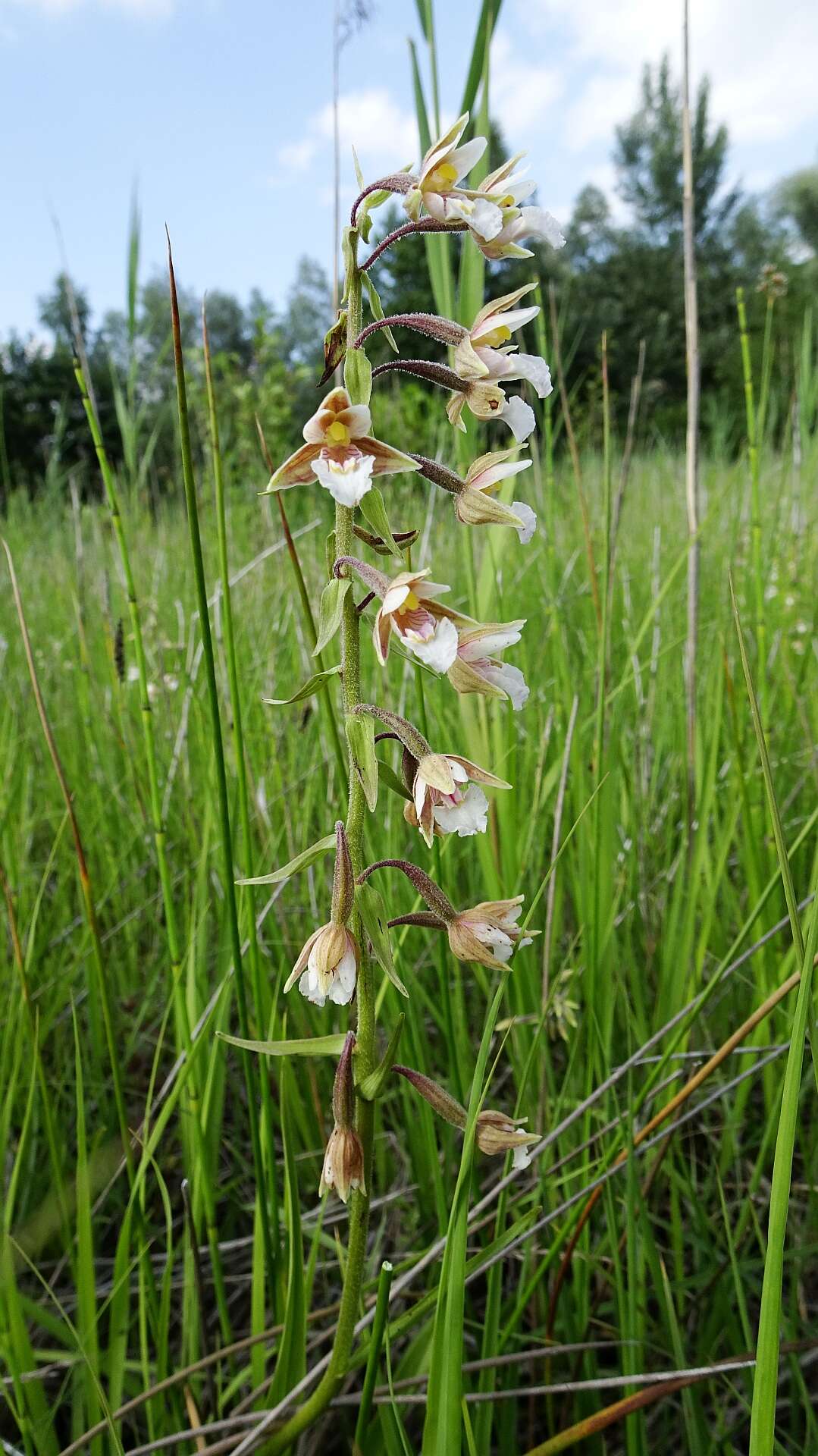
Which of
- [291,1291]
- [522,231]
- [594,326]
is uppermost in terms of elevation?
[594,326]

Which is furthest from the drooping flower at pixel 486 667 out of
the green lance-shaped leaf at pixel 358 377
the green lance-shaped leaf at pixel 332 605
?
the green lance-shaped leaf at pixel 358 377

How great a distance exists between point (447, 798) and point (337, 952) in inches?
6.1

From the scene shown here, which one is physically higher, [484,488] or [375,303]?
[375,303]

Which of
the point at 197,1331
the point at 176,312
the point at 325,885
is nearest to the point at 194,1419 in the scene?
the point at 197,1331

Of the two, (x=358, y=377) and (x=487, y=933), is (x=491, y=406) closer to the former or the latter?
(x=358, y=377)

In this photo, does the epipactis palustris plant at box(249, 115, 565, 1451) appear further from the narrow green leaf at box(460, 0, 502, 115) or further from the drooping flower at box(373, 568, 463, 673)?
the narrow green leaf at box(460, 0, 502, 115)

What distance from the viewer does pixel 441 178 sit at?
2.48ft

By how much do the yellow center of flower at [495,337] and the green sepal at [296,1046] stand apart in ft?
2.03

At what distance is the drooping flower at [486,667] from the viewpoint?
0.76 m

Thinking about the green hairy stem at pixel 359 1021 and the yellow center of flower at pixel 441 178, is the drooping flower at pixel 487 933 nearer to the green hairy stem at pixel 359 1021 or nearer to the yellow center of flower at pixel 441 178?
the green hairy stem at pixel 359 1021

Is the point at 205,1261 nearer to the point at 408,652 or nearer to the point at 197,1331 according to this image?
the point at 197,1331

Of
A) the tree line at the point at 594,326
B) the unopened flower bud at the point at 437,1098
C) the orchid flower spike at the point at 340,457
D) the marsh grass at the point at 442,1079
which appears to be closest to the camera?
the orchid flower spike at the point at 340,457

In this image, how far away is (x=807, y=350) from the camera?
2.39 m

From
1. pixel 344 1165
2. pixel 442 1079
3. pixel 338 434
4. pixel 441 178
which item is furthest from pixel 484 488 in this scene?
pixel 442 1079
